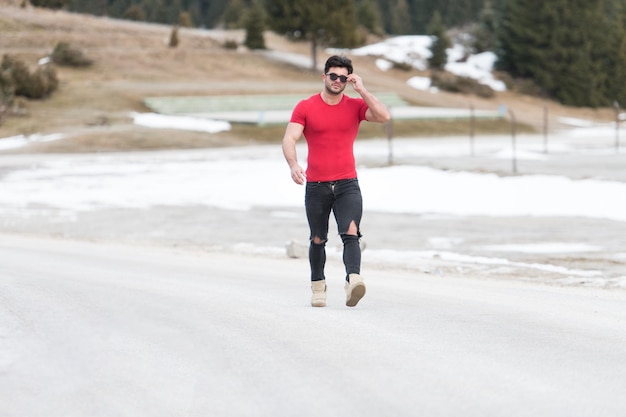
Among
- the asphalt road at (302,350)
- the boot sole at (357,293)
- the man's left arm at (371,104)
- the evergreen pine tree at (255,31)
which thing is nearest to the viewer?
the asphalt road at (302,350)

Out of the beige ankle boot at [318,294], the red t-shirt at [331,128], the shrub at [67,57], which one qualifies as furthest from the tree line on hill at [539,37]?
the red t-shirt at [331,128]

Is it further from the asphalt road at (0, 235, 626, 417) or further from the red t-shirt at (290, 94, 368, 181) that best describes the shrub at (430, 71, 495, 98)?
the red t-shirt at (290, 94, 368, 181)

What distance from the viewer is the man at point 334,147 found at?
9.05 metres

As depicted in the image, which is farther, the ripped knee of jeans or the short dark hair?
the ripped knee of jeans

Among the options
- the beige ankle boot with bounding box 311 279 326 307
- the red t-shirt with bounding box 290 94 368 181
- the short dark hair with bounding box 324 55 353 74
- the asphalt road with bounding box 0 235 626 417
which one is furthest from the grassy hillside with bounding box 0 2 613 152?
the short dark hair with bounding box 324 55 353 74

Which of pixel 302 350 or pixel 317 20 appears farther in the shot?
pixel 317 20

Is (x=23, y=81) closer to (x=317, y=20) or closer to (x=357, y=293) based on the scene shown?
(x=317, y=20)

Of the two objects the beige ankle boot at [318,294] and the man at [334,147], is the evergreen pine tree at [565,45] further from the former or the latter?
the man at [334,147]

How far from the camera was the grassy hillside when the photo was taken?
58.8 meters

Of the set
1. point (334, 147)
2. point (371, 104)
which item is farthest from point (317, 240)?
point (371, 104)

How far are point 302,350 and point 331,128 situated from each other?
216 centimetres

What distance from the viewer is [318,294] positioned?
9.91 metres

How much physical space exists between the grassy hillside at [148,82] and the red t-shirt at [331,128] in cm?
4483

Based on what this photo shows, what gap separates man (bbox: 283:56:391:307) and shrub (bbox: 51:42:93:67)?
7238 cm
